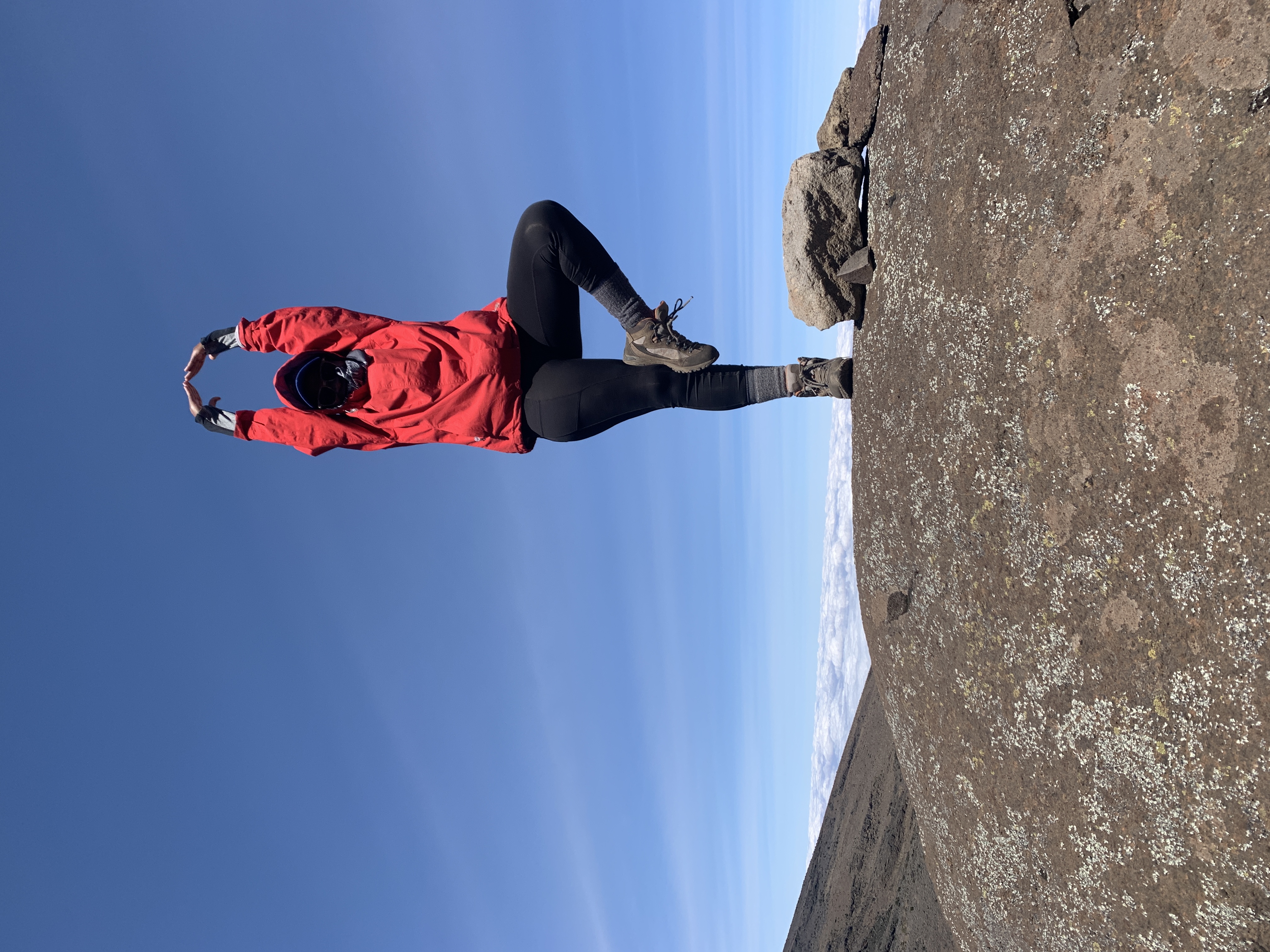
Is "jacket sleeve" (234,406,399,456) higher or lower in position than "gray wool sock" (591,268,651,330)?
lower

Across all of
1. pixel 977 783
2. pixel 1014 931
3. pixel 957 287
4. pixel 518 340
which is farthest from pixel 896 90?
pixel 1014 931

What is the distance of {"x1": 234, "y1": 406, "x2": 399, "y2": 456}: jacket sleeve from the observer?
3.52 metres

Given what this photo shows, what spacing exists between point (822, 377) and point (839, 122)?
1248mm

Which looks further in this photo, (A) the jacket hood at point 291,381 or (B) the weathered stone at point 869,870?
(B) the weathered stone at point 869,870

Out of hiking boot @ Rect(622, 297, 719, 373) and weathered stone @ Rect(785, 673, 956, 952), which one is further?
weathered stone @ Rect(785, 673, 956, 952)

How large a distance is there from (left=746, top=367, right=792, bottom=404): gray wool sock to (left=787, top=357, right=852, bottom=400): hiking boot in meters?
0.05

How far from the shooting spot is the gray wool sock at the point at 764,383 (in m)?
3.53

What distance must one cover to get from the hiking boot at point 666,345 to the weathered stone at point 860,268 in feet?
2.26

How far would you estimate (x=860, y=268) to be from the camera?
3.20 meters

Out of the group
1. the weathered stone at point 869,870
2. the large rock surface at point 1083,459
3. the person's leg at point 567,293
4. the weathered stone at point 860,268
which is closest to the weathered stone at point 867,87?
the large rock surface at point 1083,459

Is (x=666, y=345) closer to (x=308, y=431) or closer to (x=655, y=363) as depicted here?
(x=655, y=363)

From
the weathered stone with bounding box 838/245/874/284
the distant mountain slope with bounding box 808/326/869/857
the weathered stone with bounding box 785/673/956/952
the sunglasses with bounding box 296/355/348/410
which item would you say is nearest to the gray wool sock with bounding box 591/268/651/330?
the weathered stone with bounding box 838/245/874/284

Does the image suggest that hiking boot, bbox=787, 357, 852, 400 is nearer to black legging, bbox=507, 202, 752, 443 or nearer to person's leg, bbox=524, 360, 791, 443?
person's leg, bbox=524, 360, 791, 443

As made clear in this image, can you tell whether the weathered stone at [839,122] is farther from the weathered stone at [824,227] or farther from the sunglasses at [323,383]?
the sunglasses at [323,383]
